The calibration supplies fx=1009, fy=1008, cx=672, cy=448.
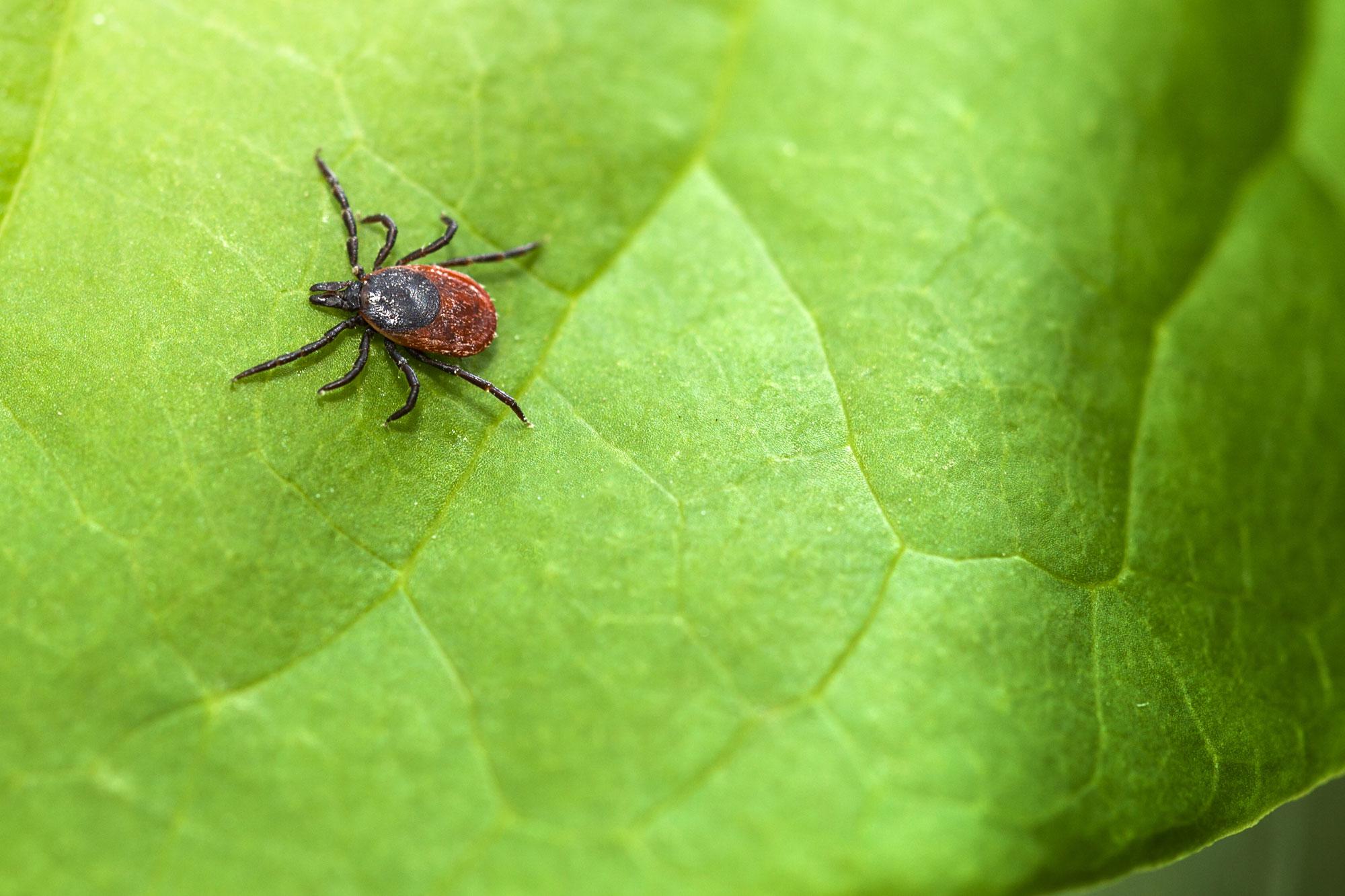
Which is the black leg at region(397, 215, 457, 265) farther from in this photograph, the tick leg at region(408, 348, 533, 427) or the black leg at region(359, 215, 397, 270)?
the tick leg at region(408, 348, 533, 427)

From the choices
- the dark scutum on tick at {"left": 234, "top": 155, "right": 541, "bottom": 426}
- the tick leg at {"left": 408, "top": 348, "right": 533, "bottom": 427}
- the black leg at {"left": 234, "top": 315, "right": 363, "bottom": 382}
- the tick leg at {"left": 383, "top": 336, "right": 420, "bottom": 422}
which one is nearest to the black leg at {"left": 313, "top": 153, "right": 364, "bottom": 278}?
the dark scutum on tick at {"left": 234, "top": 155, "right": 541, "bottom": 426}

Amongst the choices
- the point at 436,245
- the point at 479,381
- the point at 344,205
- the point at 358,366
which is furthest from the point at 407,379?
the point at 344,205

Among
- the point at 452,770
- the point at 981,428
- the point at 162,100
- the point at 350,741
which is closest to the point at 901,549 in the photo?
the point at 981,428

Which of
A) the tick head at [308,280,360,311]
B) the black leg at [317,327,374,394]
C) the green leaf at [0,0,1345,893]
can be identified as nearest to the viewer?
the green leaf at [0,0,1345,893]

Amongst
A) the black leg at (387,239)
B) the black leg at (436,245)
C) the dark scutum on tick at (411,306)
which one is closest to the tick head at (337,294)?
the dark scutum on tick at (411,306)

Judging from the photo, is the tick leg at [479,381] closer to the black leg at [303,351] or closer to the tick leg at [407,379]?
the tick leg at [407,379]

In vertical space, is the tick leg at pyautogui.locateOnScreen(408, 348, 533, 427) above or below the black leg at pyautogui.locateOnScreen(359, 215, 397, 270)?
below

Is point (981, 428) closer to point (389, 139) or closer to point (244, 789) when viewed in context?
point (389, 139)

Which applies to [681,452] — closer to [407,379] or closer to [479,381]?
[479,381]
